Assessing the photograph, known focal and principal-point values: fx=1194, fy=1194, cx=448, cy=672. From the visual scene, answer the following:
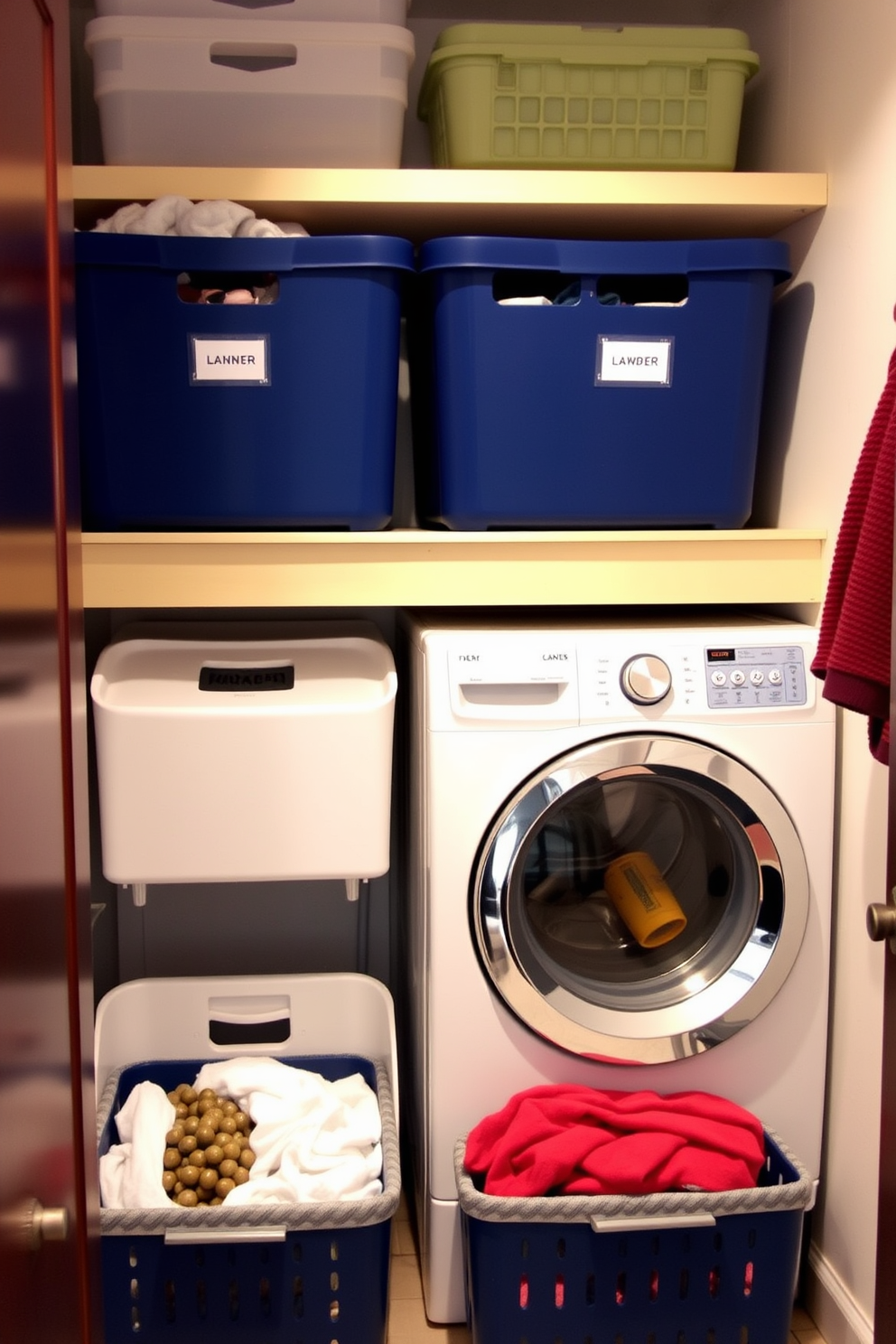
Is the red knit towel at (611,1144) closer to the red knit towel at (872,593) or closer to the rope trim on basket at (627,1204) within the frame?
the rope trim on basket at (627,1204)

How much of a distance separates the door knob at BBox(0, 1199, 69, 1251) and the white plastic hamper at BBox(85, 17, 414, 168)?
1.49m

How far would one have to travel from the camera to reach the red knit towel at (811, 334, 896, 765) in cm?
131

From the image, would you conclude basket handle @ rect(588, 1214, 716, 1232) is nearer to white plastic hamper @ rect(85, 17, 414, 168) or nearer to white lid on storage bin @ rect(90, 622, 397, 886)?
white lid on storage bin @ rect(90, 622, 397, 886)

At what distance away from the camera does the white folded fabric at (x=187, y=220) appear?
1.70m

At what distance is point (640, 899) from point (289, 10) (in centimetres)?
146

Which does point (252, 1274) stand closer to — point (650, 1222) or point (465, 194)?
point (650, 1222)

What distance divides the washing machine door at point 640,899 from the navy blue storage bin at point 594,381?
15.4 inches

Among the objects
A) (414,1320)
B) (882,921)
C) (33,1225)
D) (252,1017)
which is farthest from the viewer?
(252,1017)

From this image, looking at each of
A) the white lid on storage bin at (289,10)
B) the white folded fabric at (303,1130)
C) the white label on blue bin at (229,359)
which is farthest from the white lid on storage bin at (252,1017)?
the white lid on storage bin at (289,10)

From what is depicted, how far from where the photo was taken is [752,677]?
176 centimetres

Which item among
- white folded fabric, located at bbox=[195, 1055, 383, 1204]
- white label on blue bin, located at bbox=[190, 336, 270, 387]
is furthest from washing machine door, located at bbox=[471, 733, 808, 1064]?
white label on blue bin, located at bbox=[190, 336, 270, 387]

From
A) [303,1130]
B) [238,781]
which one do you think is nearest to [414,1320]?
[303,1130]

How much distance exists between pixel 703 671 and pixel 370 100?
99 cm

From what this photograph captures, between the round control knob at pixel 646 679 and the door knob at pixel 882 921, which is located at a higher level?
the round control knob at pixel 646 679
